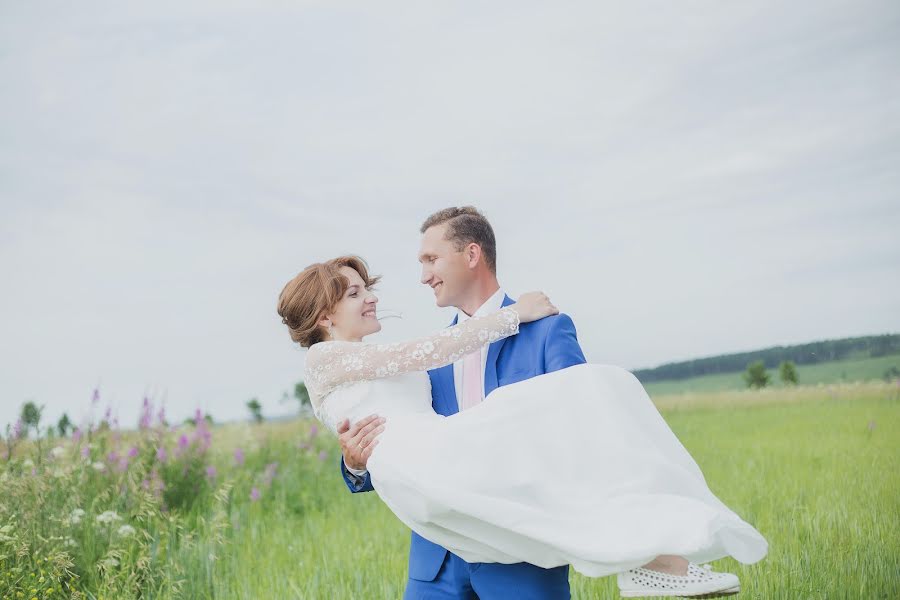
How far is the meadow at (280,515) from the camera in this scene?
493 cm

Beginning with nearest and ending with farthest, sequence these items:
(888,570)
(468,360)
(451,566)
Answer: (451,566) → (468,360) → (888,570)

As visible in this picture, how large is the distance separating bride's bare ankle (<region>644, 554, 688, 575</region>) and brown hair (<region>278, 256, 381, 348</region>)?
63.6 inches

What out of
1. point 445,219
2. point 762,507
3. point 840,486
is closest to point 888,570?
point 762,507

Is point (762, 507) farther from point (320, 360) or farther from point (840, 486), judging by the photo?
point (320, 360)

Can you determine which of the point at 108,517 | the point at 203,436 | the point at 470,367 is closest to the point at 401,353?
the point at 470,367

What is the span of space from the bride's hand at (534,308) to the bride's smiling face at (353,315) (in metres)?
0.69

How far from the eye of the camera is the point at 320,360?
10.3ft

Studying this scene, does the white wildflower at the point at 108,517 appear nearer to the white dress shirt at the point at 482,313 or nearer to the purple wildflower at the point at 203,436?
the purple wildflower at the point at 203,436

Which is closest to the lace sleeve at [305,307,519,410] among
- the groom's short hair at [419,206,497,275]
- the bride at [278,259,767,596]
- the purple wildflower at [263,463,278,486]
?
the bride at [278,259,767,596]

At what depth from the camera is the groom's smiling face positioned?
315 centimetres

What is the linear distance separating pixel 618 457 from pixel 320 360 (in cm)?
125

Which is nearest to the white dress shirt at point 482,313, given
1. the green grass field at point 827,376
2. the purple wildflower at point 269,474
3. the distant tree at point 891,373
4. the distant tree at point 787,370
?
the purple wildflower at point 269,474

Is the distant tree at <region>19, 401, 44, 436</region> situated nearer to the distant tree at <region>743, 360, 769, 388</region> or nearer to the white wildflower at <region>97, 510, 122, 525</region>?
the white wildflower at <region>97, 510, 122, 525</region>

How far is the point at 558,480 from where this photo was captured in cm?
251
